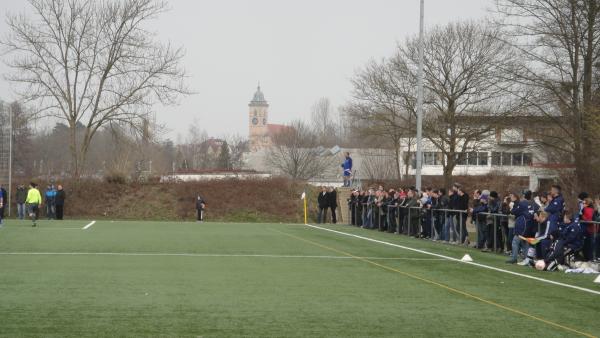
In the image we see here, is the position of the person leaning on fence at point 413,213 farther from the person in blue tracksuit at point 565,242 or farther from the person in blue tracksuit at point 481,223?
the person in blue tracksuit at point 565,242

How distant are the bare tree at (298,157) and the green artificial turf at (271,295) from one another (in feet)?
226

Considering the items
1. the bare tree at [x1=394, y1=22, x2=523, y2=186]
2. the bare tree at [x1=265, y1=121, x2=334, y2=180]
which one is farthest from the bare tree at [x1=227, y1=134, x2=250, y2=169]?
the bare tree at [x1=394, y1=22, x2=523, y2=186]

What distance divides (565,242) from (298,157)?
7451 cm

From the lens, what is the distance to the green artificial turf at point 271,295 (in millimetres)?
9422

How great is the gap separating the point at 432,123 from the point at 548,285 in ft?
119

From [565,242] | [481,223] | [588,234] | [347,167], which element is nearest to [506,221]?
[481,223]

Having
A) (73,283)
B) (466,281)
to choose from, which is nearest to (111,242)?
(73,283)

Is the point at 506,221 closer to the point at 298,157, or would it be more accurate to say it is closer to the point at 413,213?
the point at 413,213

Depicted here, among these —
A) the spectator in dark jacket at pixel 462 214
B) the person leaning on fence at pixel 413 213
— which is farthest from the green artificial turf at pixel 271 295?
the person leaning on fence at pixel 413 213

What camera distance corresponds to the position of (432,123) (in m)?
50.0

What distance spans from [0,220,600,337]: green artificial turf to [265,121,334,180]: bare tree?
68.8 meters

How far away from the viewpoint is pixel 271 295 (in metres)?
12.1

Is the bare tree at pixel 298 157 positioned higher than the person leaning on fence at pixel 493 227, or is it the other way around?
the bare tree at pixel 298 157

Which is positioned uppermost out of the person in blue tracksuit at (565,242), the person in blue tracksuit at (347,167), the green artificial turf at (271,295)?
the person in blue tracksuit at (347,167)
